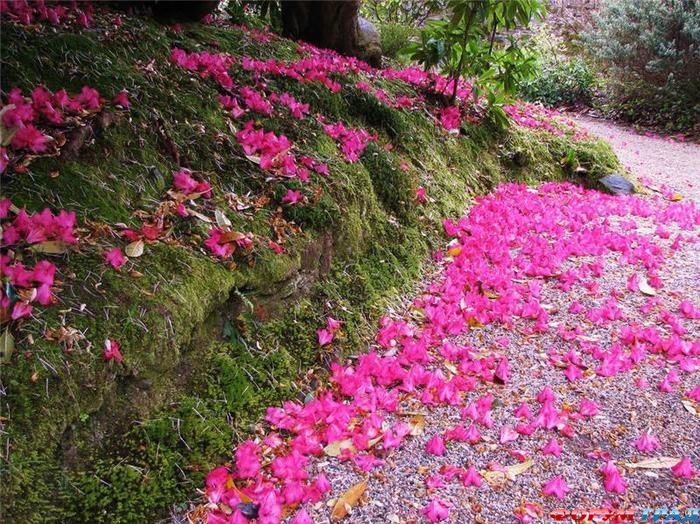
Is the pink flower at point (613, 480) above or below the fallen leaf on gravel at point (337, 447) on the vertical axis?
above

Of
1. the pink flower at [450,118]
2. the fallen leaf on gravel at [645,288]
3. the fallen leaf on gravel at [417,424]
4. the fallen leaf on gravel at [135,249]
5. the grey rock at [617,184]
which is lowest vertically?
the fallen leaf on gravel at [417,424]

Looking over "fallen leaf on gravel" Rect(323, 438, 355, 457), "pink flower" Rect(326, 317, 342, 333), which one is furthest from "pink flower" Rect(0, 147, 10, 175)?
"fallen leaf on gravel" Rect(323, 438, 355, 457)

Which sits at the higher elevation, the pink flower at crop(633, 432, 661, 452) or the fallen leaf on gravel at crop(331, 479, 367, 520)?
the pink flower at crop(633, 432, 661, 452)

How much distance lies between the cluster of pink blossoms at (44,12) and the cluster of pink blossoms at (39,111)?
781mm

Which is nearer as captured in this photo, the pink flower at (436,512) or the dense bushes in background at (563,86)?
the pink flower at (436,512)

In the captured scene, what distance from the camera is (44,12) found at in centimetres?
312

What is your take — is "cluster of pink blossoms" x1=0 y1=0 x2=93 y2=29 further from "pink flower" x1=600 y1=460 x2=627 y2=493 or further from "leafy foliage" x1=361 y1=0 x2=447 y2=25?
"leafy foliage" x1=361 y1=0 x2=447 y2=25

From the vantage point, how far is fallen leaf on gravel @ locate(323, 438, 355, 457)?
86.3 inches

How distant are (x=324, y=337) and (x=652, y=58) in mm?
11026

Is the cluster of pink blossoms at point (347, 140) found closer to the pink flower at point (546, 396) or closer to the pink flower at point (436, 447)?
the pink flower at point (546, 396)

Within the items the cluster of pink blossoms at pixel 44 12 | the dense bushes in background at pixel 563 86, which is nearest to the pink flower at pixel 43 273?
the cluster of pink blossoms at pixel 44 12

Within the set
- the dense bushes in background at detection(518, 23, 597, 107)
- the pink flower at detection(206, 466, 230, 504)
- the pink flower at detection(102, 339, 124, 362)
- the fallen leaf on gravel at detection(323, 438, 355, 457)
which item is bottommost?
the pink flower at detection(206, 466, 230, 504)

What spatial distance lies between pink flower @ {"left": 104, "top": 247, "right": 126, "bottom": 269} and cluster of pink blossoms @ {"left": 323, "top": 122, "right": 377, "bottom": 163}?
6.05 feet

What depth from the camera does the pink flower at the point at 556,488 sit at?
6.56 feet
